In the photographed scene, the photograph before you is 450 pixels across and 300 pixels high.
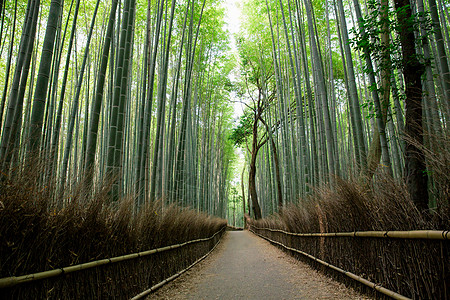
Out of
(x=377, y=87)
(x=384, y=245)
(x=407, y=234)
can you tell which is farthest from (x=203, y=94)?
(x=407, y=234)

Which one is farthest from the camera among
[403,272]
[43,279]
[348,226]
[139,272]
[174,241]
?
[174,241]

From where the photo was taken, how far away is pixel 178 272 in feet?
11.3

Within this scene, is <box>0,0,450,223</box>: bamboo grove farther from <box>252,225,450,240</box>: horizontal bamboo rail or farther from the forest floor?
the forest floor

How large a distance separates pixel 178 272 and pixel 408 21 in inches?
141

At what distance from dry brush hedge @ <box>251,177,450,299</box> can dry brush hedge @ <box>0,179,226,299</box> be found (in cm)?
173

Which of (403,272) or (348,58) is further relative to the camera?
(348,58)

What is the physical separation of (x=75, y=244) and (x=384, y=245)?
6.14 feet

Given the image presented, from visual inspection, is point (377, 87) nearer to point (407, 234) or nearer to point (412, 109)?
point (412, 109)

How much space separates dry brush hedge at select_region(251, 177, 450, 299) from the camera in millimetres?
1376

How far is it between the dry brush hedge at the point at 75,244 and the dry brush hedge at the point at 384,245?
173 centimetres

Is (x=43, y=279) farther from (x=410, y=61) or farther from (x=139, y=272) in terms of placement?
(x=410, y=61)

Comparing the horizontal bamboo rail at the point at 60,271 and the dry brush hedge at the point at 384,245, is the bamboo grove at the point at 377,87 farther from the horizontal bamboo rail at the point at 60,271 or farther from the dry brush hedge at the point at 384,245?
the horizontal bamboo rail at the point at 60,271

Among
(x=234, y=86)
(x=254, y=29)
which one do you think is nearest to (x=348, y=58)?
(x=254, y=29)

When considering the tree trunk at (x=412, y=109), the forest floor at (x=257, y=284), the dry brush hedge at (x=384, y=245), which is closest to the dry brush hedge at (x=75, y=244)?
the forest floor at (x=257, y=284)
